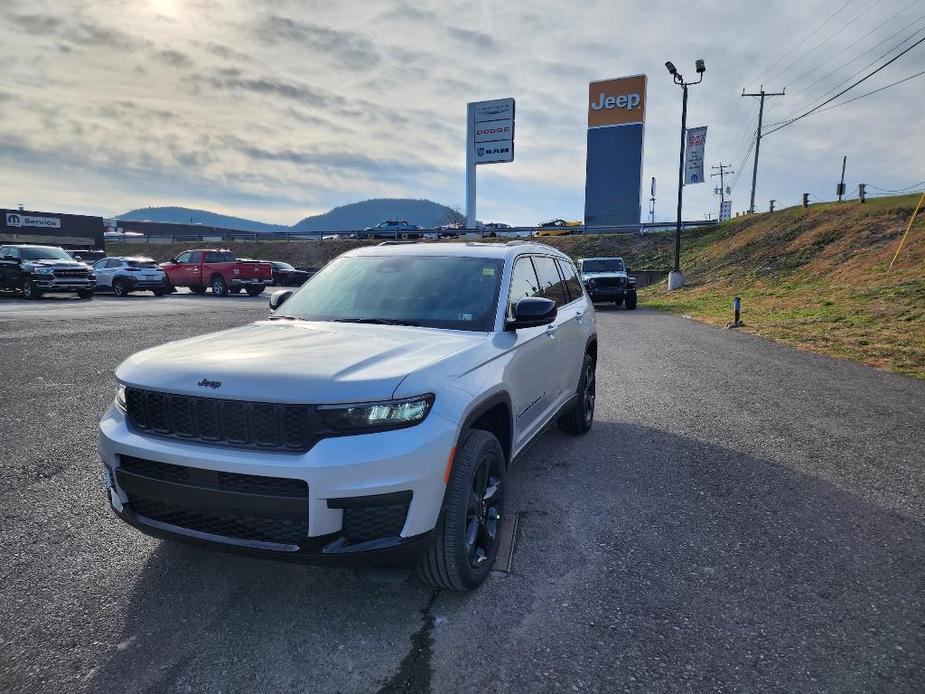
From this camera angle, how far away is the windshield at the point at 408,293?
357 cm

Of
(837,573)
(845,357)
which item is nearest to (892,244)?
(845,357)

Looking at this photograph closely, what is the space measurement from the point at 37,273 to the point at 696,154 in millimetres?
41887

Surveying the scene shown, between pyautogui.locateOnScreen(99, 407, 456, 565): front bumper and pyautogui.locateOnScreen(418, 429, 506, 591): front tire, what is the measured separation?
16 cm

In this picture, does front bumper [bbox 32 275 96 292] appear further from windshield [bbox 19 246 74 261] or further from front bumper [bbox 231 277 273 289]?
front bumper [bbox 231 277 273 289]

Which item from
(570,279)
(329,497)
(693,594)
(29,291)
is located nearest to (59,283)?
(29,291)

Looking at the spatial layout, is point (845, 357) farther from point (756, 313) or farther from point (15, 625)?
point (15, 625)

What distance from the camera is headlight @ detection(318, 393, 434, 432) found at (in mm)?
2404

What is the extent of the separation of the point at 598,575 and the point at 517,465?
1627mm

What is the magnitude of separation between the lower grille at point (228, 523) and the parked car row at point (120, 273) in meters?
22.9

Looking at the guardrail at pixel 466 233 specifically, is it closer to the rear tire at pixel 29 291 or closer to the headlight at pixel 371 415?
the rear tire at pixel 29 291

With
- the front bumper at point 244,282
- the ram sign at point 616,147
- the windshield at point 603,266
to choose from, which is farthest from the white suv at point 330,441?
the ram sign at point 616,147

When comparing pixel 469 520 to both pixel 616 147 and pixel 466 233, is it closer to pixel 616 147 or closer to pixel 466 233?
pixel 466 233

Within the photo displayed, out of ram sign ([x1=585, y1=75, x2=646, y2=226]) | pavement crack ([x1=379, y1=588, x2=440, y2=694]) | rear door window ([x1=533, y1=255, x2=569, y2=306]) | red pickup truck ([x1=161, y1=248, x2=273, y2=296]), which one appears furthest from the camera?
ram sign ([x1=585, y1=75, x2=646, y2=226])

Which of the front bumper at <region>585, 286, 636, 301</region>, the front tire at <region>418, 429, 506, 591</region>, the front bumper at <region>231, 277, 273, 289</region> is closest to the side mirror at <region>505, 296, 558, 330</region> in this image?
the front tire at <region>418, 429, 506, 591</region>
